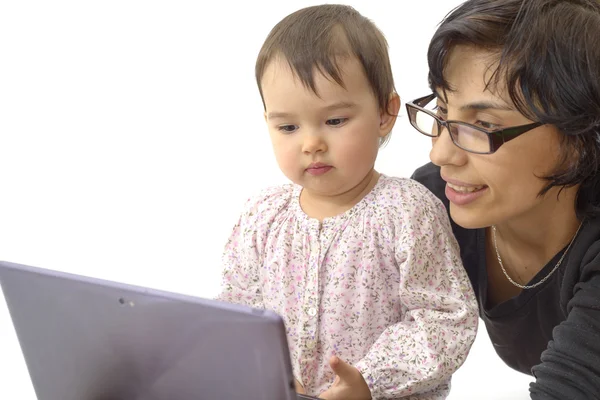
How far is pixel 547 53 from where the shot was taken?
1.36 metres

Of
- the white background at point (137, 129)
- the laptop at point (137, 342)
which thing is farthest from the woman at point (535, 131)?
the white background at point (137, 129)

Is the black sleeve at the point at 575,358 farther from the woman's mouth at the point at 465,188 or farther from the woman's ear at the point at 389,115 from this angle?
the woman's ear at the point at 389,115

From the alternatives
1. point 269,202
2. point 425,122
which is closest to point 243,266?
point 269,202

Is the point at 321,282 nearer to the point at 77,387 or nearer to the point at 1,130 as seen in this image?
the point at 77,387

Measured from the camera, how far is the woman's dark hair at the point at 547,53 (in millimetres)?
1353

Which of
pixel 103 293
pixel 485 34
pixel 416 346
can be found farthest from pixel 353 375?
pixel 485 34

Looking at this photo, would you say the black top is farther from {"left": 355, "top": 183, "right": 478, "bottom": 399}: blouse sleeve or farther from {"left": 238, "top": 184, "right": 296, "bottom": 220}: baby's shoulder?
{"left": 238, "top": 184, "right": 296, "bottom": 220}: baby's shoulder

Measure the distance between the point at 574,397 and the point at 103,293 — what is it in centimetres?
76

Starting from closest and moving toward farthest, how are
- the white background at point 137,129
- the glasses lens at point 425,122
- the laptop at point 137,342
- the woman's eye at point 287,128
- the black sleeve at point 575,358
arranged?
the laptop at point 137,342
the black sleeve at point 575,358
the woman's eye at point 287,128
the glasses lens at point 425,122
the white background at point 137,129

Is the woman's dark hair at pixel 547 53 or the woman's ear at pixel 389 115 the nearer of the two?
the woman's dark hair at pixel 547 53

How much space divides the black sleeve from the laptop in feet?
1.37

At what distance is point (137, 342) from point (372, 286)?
52cm

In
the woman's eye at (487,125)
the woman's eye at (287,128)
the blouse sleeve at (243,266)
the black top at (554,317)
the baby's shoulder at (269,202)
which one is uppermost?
the woman's eye at (287,128)

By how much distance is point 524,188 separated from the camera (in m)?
1.46
